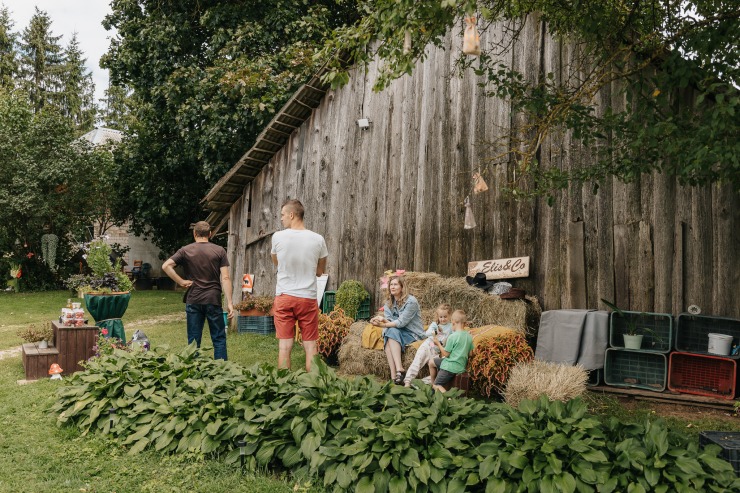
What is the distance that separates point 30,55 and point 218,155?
29.1 m

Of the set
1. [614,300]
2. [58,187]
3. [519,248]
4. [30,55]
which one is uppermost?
[30,55]

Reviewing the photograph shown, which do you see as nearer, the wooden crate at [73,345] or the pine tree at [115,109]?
the wooden crate at [73,345]

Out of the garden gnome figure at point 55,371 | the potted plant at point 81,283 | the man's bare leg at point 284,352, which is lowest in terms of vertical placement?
the garden gnome figure at point 55,371

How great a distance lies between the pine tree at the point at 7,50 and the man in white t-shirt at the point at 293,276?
33.5 m

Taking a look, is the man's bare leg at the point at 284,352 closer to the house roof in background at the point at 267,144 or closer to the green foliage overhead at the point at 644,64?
the green foliage overhead at the point at 644,64

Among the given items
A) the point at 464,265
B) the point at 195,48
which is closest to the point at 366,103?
the point at 464,265

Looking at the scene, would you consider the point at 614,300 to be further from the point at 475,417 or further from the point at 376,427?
the point at 376,427

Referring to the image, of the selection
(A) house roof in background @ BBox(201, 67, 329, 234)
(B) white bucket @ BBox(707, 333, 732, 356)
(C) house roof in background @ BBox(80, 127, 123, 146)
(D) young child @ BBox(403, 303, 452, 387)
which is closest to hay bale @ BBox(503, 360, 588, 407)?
(D) young child @ BBox(403, 303, 452, 387)

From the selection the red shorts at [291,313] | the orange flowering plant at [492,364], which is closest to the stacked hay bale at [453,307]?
the orange flowering plant at [492,364]

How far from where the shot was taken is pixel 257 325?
12.2 metres

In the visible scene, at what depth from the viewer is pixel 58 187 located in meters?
22.8

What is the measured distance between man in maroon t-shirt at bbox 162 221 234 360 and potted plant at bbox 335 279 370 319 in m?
3.14

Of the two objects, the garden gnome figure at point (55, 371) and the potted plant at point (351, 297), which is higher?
the potted plant at point (351, 297)

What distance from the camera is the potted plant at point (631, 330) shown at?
7.50 metres
